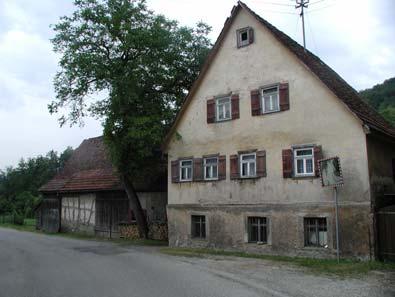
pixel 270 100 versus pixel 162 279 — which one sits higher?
pixel 270 100

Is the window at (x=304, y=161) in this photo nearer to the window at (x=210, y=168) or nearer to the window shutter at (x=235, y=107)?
the window shutter at (x=235, y=107)

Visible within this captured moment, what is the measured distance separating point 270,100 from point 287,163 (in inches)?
112

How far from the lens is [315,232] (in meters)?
16.1

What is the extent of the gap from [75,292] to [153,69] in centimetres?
1546

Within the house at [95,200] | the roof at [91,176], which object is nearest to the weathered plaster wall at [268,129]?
the house at [95,200]

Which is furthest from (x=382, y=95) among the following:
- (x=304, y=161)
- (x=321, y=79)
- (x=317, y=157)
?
(x=317, y=157)

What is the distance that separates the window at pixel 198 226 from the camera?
A: 20.0 m

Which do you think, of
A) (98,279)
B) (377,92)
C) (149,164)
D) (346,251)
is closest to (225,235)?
(346,251)

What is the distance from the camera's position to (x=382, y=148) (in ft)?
54.9

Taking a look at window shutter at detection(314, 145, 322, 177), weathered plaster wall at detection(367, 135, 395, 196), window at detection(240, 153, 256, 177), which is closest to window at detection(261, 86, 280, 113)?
window at detection(240, 153, 256, 177)

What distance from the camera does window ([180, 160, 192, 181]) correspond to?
68.2 ft

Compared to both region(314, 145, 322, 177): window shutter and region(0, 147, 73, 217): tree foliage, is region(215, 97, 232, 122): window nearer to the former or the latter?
region(314, 145, 322, 177): window shutter

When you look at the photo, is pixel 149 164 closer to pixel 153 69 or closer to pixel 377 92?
pixel 153 69

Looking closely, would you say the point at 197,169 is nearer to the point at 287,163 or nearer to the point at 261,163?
the point at 261,163
